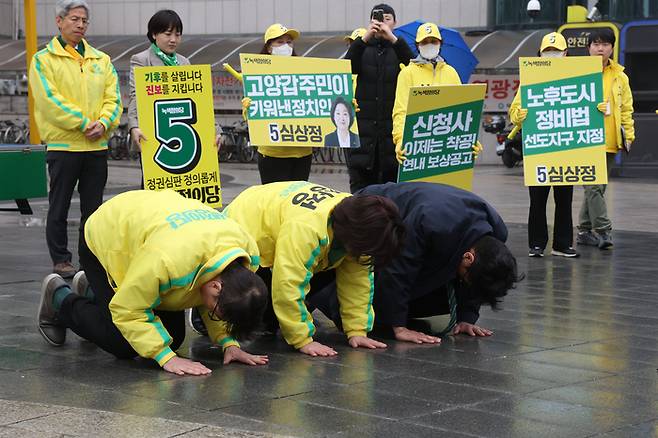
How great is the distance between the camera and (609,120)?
425 inches

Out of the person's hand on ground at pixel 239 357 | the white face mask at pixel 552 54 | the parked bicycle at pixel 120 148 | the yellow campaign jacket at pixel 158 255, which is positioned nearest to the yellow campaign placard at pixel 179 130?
the yellow campaign jacket at pixel 158 255

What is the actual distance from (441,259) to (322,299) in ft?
2.38

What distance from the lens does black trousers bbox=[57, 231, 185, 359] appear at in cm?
546

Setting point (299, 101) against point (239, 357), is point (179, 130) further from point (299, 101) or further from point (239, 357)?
point (239, 357)

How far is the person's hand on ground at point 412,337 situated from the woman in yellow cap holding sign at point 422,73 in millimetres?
2906

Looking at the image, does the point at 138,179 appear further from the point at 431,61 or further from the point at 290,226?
the point at 290,226

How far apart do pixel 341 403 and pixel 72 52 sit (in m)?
4.54

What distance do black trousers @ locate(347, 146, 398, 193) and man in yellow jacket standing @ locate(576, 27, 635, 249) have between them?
2375 mm

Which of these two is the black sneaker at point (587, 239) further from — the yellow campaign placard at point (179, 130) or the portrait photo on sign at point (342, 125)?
the yellow campaign placard at point (179, 130)

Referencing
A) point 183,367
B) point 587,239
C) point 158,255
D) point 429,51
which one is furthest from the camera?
point 587,239

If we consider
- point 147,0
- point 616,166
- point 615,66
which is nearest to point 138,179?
point 616,166

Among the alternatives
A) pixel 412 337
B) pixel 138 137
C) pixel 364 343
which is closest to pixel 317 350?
pixel 364 343

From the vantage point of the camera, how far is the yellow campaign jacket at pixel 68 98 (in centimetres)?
Result: 834

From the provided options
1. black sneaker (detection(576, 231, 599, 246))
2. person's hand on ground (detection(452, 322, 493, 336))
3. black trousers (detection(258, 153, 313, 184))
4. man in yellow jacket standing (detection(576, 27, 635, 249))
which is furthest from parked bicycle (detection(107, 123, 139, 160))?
person's hand on ground (detection(452, 322, 493, 336))
